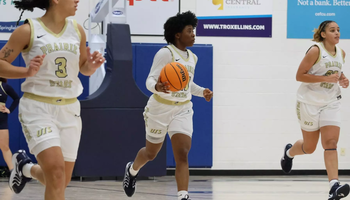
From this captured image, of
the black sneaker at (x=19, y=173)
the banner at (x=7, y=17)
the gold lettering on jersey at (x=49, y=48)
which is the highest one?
the banner at (x=7, y=17)

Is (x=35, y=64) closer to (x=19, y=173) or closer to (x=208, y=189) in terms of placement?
(x=19, y=173)

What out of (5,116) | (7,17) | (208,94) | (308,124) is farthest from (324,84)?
(7,17)

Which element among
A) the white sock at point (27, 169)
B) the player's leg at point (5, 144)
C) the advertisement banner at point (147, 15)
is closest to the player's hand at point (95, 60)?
the white sock at point (27, 169)

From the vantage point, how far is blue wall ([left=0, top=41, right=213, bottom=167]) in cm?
821

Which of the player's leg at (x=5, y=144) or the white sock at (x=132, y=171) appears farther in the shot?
the player's leg at (x=5, y=144)

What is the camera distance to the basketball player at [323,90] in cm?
508

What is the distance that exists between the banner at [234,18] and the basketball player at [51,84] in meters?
5.55

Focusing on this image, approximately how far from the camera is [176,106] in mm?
4473

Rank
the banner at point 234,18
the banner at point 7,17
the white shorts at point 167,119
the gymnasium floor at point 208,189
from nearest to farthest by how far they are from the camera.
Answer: the white shorts at point 167,119 < the gymnasium floor at point 208,189 < the banner at point 7,17 < the banner at point 234,18

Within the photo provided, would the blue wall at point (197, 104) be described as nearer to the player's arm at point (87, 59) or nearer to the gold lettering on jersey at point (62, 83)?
the player's arm at point (87, 59)

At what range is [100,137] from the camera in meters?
7.09

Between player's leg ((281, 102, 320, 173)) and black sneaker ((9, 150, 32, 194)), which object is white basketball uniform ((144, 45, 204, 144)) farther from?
player's leg ((281, 102, 320, 173))

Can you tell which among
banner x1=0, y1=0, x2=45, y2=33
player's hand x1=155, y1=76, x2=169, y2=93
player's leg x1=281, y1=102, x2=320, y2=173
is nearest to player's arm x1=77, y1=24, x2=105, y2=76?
player's hand x1=155, y1=76, x2=169, y2=93

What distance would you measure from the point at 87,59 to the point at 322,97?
2801mm
